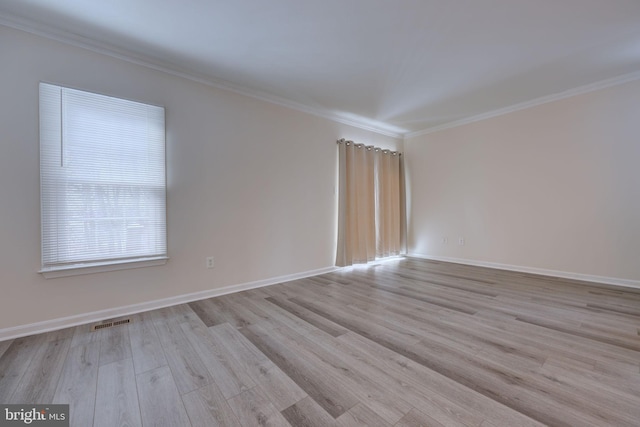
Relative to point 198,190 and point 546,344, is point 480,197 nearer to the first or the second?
point 546,344

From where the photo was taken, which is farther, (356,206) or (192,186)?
(356,206)

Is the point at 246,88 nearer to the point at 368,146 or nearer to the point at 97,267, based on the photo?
the point at 368,146

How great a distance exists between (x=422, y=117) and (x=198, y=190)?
3.54 meters

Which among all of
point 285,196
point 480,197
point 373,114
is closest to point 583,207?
point 480,197

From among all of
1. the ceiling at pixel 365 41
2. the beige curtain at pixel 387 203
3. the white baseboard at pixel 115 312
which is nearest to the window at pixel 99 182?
the white baseboard at pixel 115 312

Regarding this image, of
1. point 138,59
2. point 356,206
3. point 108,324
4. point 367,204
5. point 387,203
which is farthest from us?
point 387,203

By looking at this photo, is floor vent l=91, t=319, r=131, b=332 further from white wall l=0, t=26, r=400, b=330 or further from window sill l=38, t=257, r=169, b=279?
window sill l=38, t=257, r=169, b=279

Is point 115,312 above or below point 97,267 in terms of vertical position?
below

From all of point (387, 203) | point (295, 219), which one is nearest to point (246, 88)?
point (295, 219)

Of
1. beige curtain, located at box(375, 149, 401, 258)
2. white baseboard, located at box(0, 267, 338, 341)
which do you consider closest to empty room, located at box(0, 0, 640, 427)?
white baseboard, located at box(0, 267, 338, 341)

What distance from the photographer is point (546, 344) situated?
181 centimetres

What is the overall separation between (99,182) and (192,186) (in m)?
0.75

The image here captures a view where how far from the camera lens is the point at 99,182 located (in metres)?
2.28

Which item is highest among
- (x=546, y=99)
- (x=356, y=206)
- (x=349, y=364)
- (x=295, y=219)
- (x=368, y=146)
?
(x=546, y=99)
